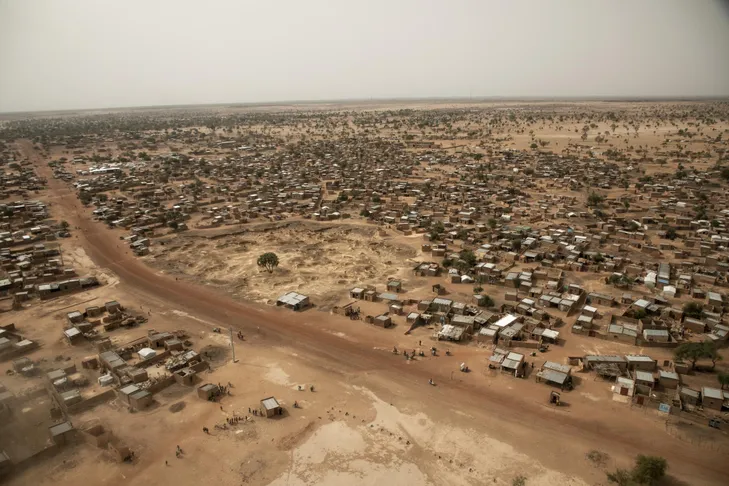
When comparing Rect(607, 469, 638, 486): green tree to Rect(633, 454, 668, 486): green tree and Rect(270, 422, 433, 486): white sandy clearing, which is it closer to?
Rect(633, 454, 668, 486): green tree

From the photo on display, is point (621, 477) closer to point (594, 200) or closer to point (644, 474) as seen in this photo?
point (644, 474)

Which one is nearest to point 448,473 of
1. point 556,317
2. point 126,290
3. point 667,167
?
point 556,317

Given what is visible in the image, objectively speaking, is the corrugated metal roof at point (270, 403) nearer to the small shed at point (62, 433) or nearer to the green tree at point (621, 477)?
A: the small shed at point (62, 433)

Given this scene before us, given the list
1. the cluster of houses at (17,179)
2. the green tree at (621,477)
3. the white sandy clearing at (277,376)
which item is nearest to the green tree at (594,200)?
the green tree at (621,477)

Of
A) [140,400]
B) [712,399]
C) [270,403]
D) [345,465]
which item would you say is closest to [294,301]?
[270,403]

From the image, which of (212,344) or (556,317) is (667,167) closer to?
(556,317)
